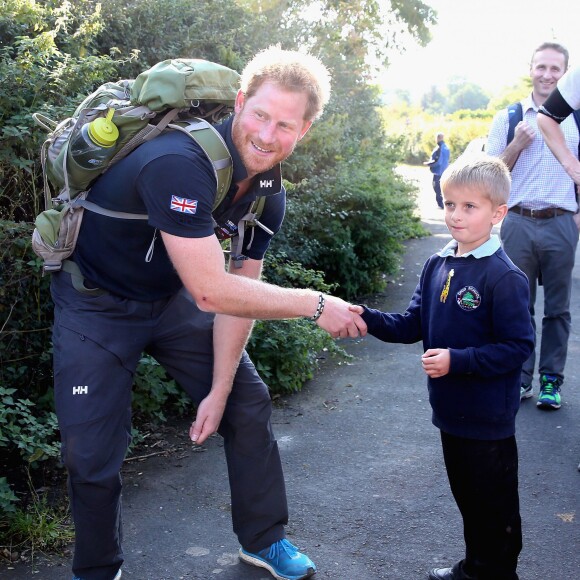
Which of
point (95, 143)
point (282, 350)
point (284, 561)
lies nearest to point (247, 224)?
point (95, 143)

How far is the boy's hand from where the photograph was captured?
294 centimetres

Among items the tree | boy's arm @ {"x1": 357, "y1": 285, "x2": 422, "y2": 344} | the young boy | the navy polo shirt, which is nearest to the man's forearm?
the young boy

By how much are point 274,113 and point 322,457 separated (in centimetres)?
245

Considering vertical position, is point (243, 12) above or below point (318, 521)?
above

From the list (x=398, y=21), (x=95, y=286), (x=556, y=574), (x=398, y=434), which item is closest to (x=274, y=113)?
(x=95, y=286)

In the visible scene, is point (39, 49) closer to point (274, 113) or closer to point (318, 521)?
point (274, 113)

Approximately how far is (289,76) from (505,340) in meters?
1.30

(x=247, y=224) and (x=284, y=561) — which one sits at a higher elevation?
(x=247, y=224)

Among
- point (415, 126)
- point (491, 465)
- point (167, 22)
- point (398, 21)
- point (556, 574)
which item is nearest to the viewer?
point (491, 465)

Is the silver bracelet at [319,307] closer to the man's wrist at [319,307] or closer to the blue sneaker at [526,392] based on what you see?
the man's wrist at [319,307]

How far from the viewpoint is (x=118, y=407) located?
323cm

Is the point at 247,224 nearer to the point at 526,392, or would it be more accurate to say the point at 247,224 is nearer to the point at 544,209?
the point at 544,209

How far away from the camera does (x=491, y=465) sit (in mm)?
3076

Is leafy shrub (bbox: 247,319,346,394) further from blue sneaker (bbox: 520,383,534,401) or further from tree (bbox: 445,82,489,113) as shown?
tree (bbox: 445,82,489,113)
